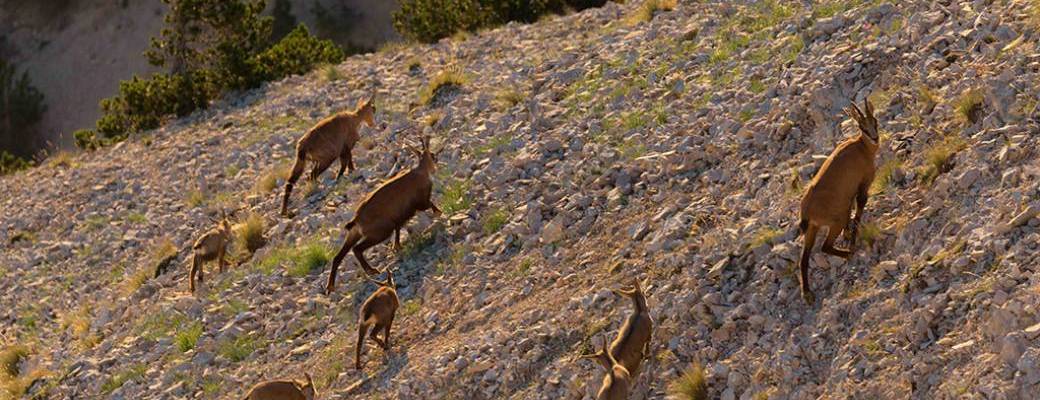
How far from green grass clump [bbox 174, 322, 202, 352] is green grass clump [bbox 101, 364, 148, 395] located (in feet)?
1.54

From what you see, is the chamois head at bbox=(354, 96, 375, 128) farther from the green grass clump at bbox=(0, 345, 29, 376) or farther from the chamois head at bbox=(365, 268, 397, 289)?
the green grass clump at bbox=(0, 345, 29, 376)

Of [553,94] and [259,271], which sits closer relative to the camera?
[259,271]

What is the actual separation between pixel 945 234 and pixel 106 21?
4711 centimetres

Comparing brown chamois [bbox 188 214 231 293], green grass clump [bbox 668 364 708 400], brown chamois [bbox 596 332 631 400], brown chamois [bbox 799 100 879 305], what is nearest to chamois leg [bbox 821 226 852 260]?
brown chamois [bbox 799 100 879 305]

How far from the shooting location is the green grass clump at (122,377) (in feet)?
56.4

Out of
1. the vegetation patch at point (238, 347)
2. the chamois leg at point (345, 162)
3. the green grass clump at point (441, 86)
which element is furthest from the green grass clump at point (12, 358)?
the green grass clump at point (441, 86)

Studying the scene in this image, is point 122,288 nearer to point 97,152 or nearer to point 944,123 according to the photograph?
point 97,152

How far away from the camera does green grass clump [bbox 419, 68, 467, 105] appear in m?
22.1

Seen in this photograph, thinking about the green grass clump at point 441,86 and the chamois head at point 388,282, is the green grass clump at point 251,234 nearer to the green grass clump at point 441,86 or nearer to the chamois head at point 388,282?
the chamois head at point 388,282

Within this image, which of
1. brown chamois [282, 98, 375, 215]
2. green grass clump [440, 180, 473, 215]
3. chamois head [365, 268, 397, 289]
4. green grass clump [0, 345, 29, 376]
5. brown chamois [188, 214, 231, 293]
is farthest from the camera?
brown chamois [282, 98, 375, 215]

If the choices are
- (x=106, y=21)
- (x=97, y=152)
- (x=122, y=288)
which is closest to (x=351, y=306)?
(x=122, y=288)

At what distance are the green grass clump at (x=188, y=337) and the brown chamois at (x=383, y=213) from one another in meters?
Result: 1.67

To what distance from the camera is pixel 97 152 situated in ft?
94.4

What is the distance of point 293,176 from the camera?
19.9 metres
